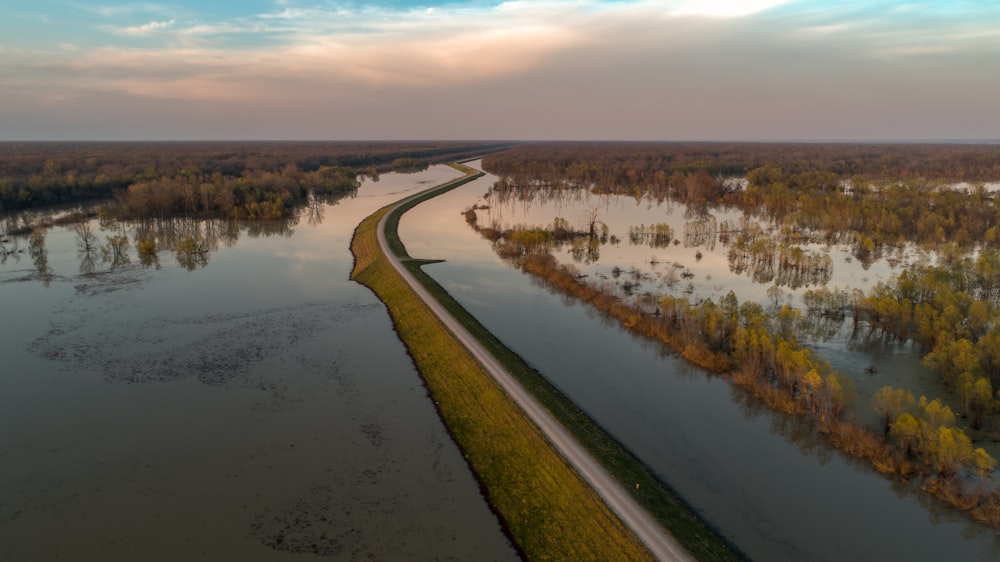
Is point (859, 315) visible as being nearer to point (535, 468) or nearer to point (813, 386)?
point (813, 386)

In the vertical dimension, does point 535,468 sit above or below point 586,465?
below

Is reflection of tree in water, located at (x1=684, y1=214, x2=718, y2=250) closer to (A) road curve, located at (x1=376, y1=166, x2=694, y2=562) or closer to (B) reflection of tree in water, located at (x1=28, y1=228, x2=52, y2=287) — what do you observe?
(A) road curve, located at (x1=376, y1=166, x2=694, y2=562)

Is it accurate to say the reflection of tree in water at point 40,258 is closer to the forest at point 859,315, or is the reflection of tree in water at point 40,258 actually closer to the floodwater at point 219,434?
the floodwater at point 219,434

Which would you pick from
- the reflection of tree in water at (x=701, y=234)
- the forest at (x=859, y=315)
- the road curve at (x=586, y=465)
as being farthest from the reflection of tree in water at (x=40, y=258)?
the reflection of tree in water at (x=701, y=234)

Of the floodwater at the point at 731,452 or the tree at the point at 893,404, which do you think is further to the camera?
the tree at the point at 893,404

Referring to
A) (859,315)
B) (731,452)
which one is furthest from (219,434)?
(859,315)

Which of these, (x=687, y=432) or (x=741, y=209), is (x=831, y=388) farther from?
(x=741, y=209)

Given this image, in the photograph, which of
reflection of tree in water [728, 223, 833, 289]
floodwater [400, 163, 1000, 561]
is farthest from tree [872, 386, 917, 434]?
reflection of tree in water [728, 223, 833, 289]
